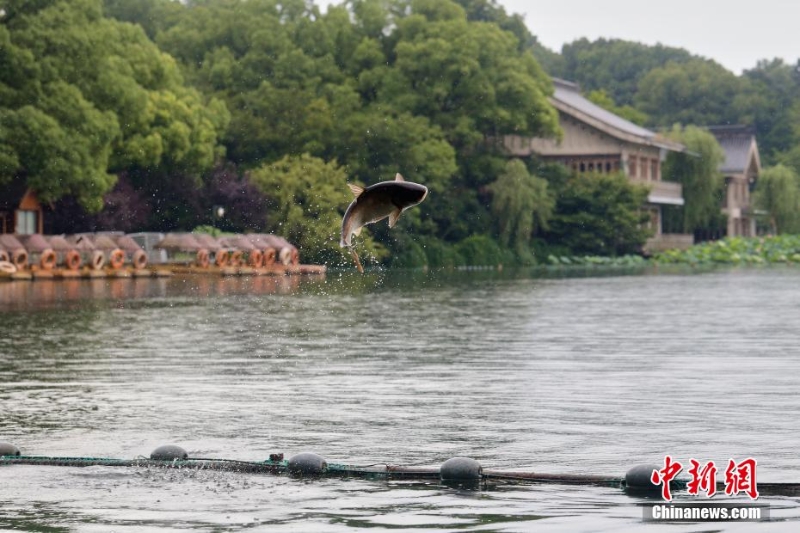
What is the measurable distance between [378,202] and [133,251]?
47.5 m

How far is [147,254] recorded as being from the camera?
201 ft

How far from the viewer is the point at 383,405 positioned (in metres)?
17.3

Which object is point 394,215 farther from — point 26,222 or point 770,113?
point 770,113

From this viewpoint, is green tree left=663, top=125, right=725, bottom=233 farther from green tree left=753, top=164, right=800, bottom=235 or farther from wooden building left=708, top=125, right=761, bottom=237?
wooden building left=708, top=125, right=761, bottom=237

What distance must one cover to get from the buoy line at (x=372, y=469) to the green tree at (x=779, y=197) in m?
83.6

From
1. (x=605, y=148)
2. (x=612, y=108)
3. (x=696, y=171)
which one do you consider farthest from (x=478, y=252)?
(x=612, y=108)

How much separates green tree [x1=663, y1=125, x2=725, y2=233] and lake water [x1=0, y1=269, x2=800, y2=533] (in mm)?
56335

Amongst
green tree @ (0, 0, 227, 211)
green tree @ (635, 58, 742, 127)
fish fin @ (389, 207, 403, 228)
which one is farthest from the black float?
green tree @ (635, 58, 742, 127)

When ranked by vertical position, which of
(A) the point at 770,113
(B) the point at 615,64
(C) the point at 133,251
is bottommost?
(C) the point at 133,251

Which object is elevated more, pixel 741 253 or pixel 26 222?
pixel 26 222

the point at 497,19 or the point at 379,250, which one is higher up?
the point at 497,19

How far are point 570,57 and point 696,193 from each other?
46.8 metres

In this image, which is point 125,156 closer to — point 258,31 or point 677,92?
point 258,31

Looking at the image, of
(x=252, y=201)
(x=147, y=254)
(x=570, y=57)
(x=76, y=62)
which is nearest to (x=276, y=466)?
(x=76, y=62)
